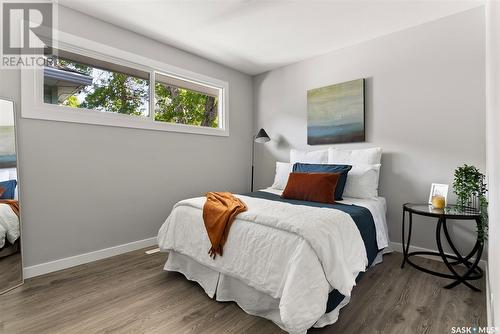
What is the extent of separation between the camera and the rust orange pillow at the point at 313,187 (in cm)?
251

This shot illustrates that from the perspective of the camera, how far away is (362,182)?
2.76m

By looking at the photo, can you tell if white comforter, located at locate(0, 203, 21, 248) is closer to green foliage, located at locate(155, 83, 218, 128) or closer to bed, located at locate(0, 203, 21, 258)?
bed, located at locate(0, 203, 21, 258)

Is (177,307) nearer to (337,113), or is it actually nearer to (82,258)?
(82,258)

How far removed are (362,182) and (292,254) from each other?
160 centimetres

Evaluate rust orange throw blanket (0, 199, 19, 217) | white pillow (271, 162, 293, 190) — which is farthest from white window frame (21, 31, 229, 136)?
white pillow (271, 162, 293, 190)

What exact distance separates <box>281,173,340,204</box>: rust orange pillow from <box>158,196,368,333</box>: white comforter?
1.80 feet

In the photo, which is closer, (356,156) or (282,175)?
(356,156)

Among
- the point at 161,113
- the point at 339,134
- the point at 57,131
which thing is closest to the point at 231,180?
the point at 161,113

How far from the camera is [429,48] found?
108 inches

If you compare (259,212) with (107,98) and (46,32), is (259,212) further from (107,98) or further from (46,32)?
(46,32)

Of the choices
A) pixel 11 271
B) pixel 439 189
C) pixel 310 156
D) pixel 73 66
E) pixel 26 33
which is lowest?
pixel 11 271

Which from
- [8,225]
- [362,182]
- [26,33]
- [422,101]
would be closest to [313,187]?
[362,182]

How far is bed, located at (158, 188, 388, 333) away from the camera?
144cm

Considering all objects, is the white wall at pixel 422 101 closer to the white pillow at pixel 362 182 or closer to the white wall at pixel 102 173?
the white pillow at pixel 362 182
